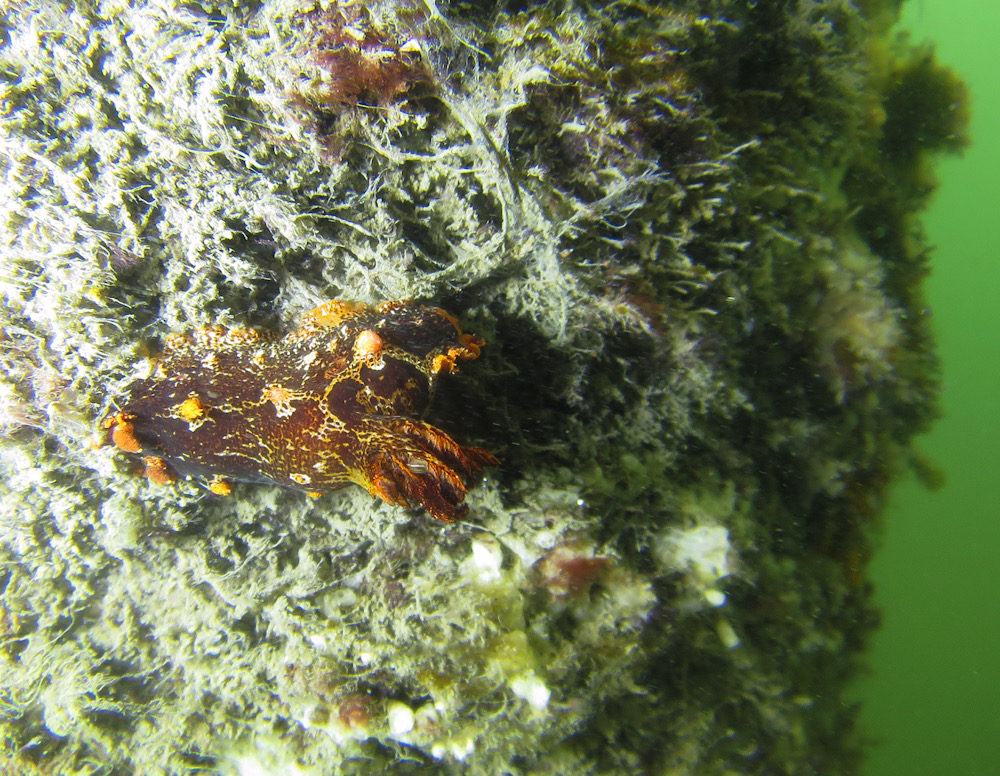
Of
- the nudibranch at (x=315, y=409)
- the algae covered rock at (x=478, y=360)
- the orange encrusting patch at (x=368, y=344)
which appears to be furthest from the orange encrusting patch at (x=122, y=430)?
the orange encrusting patch at (x=368, y=344)

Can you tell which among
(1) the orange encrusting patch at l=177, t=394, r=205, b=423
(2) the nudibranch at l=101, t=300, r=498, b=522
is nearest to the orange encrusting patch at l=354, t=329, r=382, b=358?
(2) the nudibranch at l=101, t=300, r=498, b=522

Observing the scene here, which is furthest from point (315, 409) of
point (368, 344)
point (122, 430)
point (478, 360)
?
point (122, 430)

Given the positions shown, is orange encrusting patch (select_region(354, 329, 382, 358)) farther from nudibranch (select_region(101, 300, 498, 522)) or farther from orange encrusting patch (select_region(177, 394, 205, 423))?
orange encrusting patch (select_region(177, 394, 205, 423))

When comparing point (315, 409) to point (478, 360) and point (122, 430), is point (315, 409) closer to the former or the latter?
point (478, 360)

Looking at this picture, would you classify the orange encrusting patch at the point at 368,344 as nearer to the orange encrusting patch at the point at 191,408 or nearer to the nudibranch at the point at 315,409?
the nudibranch at the point at 315,409

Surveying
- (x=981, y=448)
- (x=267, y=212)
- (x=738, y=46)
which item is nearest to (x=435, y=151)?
(x=267, y=212)

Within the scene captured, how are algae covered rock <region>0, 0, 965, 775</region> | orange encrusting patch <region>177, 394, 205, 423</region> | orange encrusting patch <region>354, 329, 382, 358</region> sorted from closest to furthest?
algae covered rock <region>0, 0, 965, 775</region>, orange encrusting patch <region>354, 329, 382, 358</region>, orange encrusting patch <region>177, 394, 205, 423</region>

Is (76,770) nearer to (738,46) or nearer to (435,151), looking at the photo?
(435,151)
